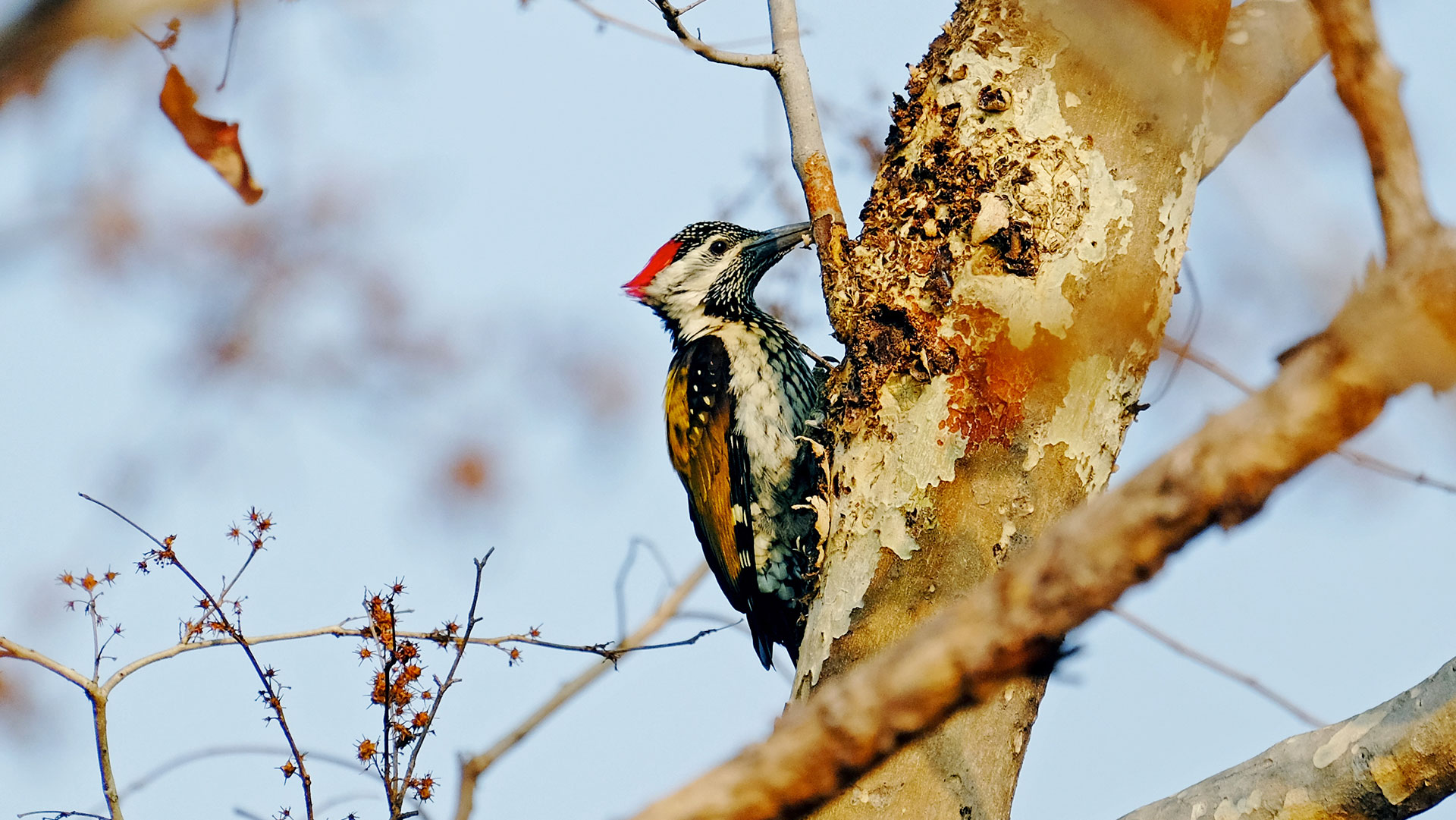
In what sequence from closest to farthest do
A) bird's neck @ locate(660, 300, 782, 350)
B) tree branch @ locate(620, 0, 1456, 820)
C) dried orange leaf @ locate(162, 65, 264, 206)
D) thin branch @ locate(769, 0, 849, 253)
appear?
tree branch @ locate(620, 0, 1456, 820) → dried orange leaf @ locate(162, 65, 264, 206) → thin branch @ locate(769, 0, 849, 253) → bird's neck @ locate(660, 300, 782, 350)

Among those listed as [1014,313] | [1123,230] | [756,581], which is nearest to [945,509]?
[1014,313]


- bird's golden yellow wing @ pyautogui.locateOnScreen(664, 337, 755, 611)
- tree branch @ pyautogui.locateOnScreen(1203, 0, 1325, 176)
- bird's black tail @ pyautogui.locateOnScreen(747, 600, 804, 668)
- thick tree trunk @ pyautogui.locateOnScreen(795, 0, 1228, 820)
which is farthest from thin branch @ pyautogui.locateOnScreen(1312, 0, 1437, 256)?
bird's black tail @ pyautogui.locateOnScreen(747, 600, 804, 668)

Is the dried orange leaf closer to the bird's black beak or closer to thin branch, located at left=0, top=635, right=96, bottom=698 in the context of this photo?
thin branch, located at left=0, top=635, right=96, bottom=698

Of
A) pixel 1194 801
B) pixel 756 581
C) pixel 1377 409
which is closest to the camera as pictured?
pixel 1377 409

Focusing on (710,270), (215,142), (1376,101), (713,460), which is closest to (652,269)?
(710,270)

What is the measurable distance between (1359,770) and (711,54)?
2.35m

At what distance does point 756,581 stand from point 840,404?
182 centimetres

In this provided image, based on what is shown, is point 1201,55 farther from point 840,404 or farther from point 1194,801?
point 1194,801

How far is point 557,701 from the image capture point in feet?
19.8

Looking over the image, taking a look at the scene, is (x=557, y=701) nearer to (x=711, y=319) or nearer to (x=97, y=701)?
(x=711, y=319)

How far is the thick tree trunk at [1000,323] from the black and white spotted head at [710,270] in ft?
7.71

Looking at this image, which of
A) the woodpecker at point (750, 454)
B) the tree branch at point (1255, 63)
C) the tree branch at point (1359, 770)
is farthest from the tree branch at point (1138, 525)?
the woodpecker at point (750, 454)

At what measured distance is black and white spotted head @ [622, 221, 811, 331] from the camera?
522 centimetres

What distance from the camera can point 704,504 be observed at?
A: 15.7 feet
